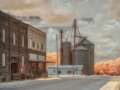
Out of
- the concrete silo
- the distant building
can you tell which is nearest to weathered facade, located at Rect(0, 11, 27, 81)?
the distant building

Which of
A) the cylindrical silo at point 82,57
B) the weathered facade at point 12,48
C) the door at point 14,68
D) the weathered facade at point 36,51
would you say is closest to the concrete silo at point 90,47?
the cylindrical silo at point 82,57

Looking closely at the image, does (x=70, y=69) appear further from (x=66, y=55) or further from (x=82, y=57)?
(x=66, y=55)

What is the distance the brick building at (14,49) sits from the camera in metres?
54.7

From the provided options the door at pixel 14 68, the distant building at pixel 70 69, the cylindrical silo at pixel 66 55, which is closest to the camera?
the door at pixel 14 68

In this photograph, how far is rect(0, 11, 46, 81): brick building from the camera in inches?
2153

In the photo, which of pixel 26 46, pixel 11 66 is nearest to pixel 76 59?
pixel 26 46

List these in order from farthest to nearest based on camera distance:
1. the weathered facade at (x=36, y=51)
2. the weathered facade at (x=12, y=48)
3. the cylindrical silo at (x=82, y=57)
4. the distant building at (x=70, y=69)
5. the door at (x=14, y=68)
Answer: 1. the cylindrical silo at (x=82, y=57)
2. the distant building at (x=70, y=69)
3. the weathered facade at (x=36, y=51)
4. the door at (x=14, y=68)
5. the weathered facade at (x=12, y=48)

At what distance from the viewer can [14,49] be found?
6000cm

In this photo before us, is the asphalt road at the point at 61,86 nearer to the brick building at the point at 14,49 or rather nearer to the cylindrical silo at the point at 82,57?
the brick building at the point at 14,49

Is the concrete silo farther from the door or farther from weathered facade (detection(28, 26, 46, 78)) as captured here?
the door

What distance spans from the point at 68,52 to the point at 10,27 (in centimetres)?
5595

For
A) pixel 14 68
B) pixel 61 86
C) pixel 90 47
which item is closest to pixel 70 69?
pixel 90 47

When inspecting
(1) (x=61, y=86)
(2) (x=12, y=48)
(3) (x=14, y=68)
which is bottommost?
(1) (x=61, y=86)

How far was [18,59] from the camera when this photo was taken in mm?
62375
